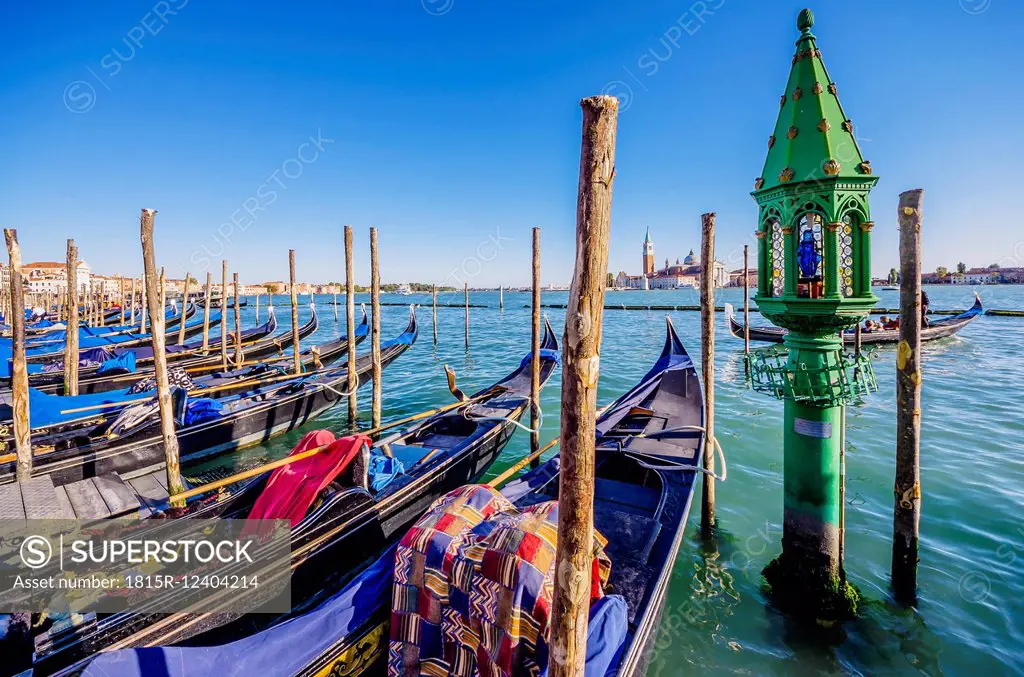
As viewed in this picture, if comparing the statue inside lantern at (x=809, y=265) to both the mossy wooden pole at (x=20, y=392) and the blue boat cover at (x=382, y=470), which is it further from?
the mossy wooden pole at (x=20, y=392)

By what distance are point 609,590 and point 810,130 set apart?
128 inches

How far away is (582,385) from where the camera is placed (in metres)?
1.50

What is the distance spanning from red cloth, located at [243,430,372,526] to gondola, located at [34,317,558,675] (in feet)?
0.37

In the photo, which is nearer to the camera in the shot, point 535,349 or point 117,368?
point 535,349

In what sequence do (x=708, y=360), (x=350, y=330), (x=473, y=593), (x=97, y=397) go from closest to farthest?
(x=473, y=593) → (x=708, y=360) → (x=97, y=397) → (x=350, y=330)

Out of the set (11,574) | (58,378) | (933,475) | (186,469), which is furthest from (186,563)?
(58,378)

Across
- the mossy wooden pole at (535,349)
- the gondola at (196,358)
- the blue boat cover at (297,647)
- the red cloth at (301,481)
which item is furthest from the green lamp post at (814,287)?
the gondola at (196,358)

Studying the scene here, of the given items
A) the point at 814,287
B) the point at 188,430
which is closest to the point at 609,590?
the point at 814,287

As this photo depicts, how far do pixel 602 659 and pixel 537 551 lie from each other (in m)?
0.66

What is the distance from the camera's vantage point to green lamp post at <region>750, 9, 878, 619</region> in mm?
2949

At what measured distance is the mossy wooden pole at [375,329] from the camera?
8.19m

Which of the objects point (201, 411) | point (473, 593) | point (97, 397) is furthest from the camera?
point (201, 411)

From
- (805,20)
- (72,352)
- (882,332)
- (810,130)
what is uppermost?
(805,20)

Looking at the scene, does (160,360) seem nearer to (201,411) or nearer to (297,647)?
(201,411)
